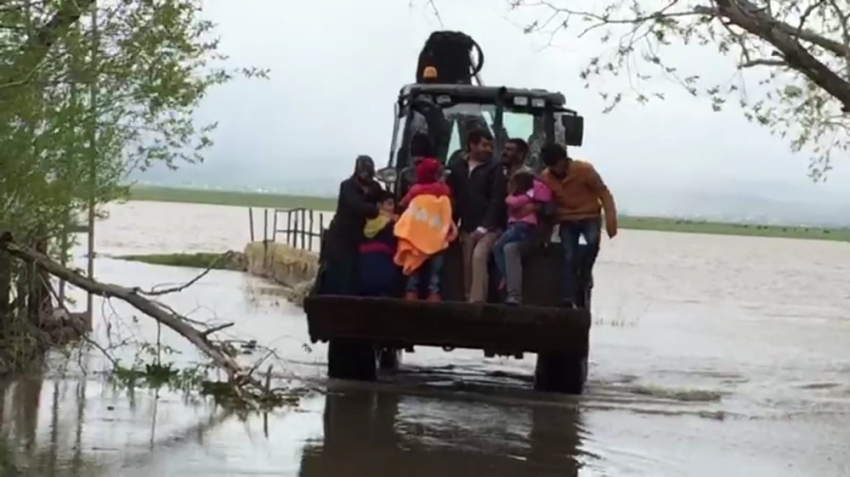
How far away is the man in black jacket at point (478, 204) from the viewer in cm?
1298

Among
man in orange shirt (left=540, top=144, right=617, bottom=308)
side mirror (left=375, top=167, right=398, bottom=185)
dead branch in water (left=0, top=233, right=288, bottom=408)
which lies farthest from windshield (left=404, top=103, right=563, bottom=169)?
dead branch in water (left=0, top=233, right=288, bottom=408)

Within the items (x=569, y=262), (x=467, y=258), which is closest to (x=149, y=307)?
(x=467, y=258)

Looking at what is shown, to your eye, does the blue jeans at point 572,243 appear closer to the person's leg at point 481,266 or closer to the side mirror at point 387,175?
the person's leg at point 481,266

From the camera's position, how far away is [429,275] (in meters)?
13.2

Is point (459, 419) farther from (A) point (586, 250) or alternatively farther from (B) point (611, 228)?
(B) point (611, 228)

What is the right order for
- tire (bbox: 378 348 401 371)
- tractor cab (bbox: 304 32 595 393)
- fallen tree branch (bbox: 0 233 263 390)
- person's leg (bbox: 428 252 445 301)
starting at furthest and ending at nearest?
1. tire (bbox: 378 348 401 371)
2. person's leg (bbox: 428 252 445 301)
3. tractor cab (bbox: 304 32 595 393)
4. fallen tree branch (bbox: 0 233 263 390)

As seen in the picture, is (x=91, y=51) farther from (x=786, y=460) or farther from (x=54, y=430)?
(x=786, y=460)

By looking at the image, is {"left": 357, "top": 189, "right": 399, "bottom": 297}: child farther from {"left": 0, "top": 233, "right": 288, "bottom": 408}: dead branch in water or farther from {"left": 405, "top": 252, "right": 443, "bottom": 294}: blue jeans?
{"left": 0, "top": 233, "right": 288, "bottom": 408}: dead branch in water

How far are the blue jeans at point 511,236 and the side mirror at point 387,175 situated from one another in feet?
5.73

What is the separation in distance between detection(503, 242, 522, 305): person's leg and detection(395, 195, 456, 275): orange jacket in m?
0.58

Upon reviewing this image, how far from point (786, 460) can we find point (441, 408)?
3.17 m

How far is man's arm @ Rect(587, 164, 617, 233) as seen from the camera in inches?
518

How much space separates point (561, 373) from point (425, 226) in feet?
8.55

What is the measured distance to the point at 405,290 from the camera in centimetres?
1327
